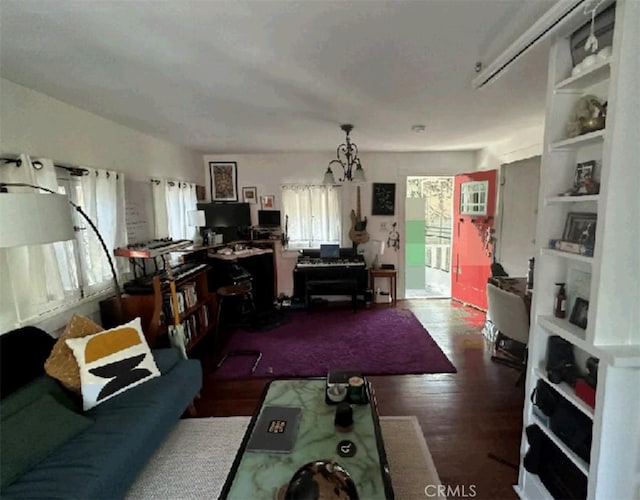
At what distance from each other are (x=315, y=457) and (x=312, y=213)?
3.89m

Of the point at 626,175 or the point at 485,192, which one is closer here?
the point at 626,175

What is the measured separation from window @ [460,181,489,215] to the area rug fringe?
3258 mm

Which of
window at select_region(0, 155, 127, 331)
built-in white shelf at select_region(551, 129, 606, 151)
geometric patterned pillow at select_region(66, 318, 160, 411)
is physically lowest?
geometric patterned pillow at select_region(66, 318, 160, 411)

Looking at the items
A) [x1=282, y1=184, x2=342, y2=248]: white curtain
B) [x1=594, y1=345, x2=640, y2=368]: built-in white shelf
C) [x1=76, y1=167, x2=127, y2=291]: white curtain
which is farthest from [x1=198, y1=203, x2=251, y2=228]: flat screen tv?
[x1=594, y1=345, x2=640, y2=368]: built-in white shelf

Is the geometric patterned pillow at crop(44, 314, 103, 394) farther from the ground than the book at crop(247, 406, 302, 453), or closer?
farther from the ground

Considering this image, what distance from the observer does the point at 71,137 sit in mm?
2498

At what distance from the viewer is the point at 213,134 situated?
Answer: 141 inches

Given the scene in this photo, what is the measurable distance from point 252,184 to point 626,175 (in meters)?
4.50

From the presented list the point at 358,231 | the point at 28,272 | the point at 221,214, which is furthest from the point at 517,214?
the point at 28,272

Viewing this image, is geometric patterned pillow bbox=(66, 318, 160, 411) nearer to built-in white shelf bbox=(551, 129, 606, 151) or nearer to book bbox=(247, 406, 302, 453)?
book bbox=(247, 406, 302, 453)

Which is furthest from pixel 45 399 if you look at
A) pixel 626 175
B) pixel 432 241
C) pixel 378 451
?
pixel 432 241

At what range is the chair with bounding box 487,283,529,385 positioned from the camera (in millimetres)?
2613

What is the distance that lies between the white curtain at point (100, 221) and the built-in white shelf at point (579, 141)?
3.18m

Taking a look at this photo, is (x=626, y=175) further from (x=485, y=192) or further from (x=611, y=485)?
(x=485, y=192)
